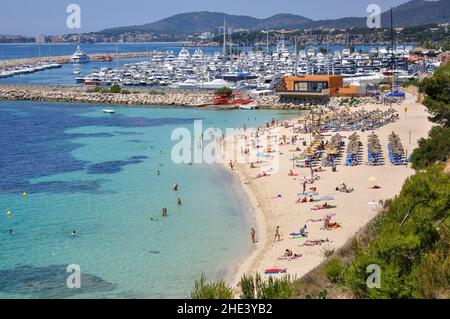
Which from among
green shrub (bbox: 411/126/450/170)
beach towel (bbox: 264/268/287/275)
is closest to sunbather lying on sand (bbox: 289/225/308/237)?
beach towel (bbox: 264/268/287/275)

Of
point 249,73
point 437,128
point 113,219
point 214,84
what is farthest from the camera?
point 249,73

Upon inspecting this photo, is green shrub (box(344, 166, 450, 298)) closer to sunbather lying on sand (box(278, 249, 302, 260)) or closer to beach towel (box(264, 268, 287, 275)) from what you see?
beach towel (box(264, 268, 287, 275))

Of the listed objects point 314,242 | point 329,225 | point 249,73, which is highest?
point 249,73

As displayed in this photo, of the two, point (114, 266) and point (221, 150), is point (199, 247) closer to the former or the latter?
point (114, 266)

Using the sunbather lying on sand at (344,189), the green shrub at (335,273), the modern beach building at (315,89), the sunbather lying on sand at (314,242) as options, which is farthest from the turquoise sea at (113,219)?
the modern beach building at (315,89)

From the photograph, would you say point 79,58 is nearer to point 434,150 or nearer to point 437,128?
point 437,128

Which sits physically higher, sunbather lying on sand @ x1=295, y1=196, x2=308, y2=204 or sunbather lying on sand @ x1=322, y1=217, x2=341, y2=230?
sunbather lying on sand @ x1=295, y1=196, x2=308, y2=204
